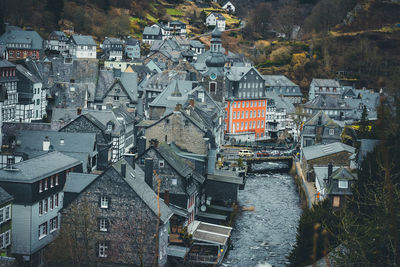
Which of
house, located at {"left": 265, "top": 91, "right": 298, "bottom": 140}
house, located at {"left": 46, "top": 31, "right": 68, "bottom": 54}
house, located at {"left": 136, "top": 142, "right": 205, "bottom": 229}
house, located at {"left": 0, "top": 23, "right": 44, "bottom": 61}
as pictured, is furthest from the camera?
house, located at {"left": 46, "top": 31, "right": 68, "bottom": 54}

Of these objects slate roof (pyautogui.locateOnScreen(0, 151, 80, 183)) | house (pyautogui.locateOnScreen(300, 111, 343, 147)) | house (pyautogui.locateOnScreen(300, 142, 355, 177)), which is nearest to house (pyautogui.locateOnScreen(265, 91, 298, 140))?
house (pyautogui.locateOnScreen(300, 111, 343, 147))

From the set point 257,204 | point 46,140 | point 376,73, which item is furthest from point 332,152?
point 376,73

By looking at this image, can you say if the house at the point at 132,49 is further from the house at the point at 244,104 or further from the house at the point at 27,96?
the house at the point at 27,96

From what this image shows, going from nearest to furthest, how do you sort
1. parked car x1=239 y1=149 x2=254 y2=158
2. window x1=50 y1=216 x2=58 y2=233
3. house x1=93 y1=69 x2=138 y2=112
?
window x1=50 y1=216 x2=58 y2=233 < house x1=93 y1=69 x2=138 y2=112 < parked car x1=239 y1=149 x2=254 y2=158

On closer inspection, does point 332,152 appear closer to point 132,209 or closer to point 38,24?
point 132,209

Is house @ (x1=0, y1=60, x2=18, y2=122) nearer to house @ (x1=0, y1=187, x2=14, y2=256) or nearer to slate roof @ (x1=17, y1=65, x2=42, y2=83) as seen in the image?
slate roof @ (x1=17, y1=65, x2=42, y2=83)

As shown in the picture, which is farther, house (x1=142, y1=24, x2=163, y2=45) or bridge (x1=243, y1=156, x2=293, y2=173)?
house (x1=142, y1=24, x2=163, y2=45)

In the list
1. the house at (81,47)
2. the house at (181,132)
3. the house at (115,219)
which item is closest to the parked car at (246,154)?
the house at (181,132)
